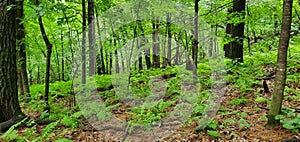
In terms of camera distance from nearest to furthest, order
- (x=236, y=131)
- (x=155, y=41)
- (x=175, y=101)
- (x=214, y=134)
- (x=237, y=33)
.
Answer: (x=214, y=134) < (x=236, y=131) < (x=175, y=101) < (x=237, y=33) < (x=155, y=41)

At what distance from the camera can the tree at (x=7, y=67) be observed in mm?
4609

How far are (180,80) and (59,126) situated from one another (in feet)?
13.3

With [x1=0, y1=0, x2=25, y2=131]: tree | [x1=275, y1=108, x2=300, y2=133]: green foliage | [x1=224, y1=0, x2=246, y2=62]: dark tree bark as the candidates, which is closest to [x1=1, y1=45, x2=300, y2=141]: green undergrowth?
[x1=275, y1=108, x2=300, y2=133]: green foliage

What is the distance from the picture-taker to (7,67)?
185 inches

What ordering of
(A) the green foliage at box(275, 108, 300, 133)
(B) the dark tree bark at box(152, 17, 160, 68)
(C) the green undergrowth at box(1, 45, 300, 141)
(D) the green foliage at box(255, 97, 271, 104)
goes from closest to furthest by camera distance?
(A) the green foliage at box(275, 108, 300, 133), (C) the green undergrowth at box(1, 45, 300, 141), (D) the green foliage at box(255, 97, 271, 104), (B) the dark tree bark at box(152, 17, 160, 68)

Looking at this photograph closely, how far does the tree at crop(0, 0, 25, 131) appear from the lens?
181 inches

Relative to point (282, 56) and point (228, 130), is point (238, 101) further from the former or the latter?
point (282, 56)

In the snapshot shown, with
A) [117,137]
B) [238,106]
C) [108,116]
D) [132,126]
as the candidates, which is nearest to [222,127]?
[238,106]

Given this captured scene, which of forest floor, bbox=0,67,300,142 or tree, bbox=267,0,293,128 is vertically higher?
tree, bbox=267,0,293,128

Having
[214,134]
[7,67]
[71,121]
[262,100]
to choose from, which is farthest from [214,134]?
[7,67]

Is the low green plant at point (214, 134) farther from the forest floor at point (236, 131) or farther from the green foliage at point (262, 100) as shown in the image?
the green foliage at point (262, 100)

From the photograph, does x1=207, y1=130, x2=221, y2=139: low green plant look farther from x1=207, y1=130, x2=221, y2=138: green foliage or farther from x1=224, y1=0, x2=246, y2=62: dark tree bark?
x1=224, y1=0, x2=246, y2=62: dark tree bark

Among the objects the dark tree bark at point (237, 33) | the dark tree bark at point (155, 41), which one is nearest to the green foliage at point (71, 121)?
the dark tree bark at point (237, 33)

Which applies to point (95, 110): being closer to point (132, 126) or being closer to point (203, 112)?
point (132, 126)
